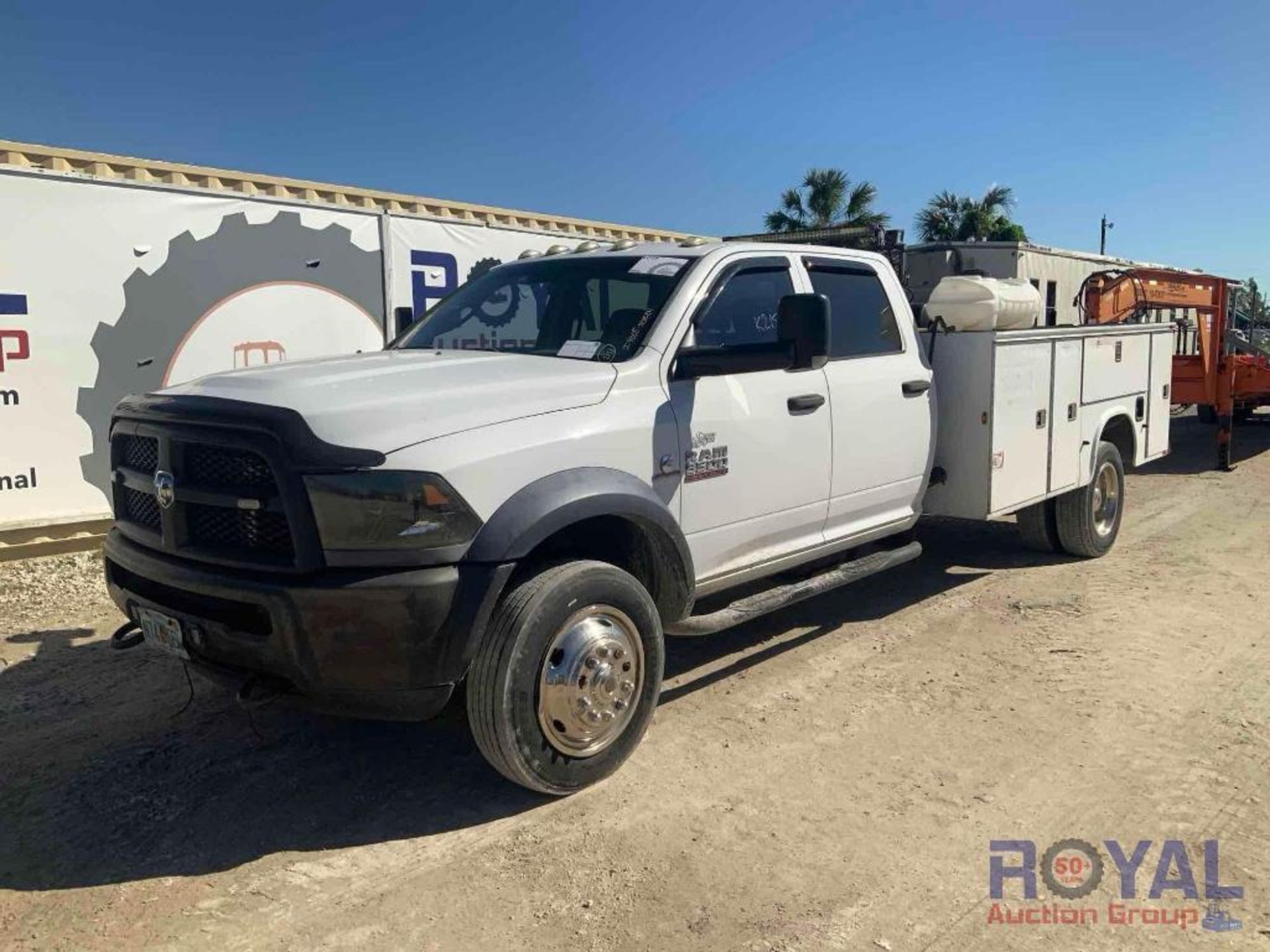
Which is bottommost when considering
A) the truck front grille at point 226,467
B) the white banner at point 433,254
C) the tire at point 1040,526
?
the tire at point 1040,526

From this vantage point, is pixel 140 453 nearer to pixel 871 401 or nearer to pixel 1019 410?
pixel 871 401

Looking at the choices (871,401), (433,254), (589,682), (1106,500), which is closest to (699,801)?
(589,682)

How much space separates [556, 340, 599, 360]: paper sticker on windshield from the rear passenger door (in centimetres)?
126

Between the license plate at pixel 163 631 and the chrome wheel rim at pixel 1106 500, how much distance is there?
20.1 ft

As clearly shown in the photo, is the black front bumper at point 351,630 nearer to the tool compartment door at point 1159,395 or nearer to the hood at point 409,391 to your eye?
the hood at point 409,391

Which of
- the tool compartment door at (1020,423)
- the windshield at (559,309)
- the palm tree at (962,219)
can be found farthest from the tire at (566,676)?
the palm tree at (962,219)

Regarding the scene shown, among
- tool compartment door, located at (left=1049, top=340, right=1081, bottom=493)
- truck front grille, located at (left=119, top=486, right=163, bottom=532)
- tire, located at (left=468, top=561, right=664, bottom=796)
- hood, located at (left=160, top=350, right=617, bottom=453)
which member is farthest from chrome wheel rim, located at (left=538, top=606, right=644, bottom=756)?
tool compartment door, located at (left=1049, top=340, right=1081, bottom=493)

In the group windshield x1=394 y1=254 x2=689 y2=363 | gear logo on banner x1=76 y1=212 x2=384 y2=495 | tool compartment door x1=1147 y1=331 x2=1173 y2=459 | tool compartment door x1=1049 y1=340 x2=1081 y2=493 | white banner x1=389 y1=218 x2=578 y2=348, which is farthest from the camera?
white banner x1=389 y1=218 x2=578 y2=348

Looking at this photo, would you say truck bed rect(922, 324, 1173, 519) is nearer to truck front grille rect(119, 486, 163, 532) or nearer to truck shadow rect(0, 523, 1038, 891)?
truck shadow rect(0, 523, 1038, 891)

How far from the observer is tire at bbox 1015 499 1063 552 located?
7039 mm

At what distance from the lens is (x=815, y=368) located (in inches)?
183

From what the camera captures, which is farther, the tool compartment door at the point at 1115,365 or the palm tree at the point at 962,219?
the palm tree at the point at 962,219

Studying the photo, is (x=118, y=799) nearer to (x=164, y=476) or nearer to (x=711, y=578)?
(x=164, y=476)

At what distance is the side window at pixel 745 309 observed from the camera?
4.29 meters
